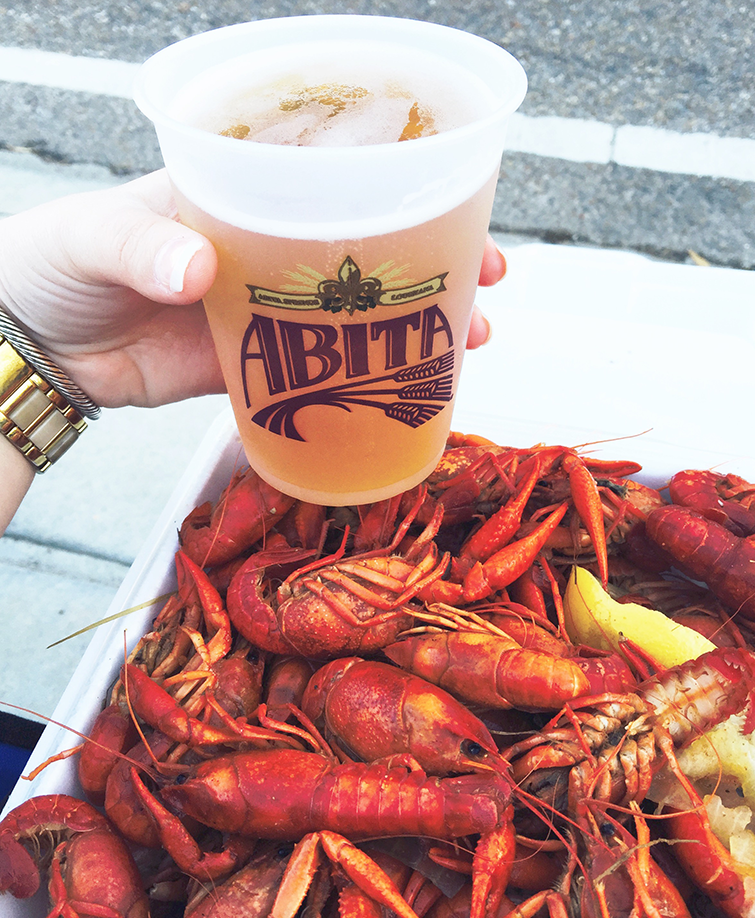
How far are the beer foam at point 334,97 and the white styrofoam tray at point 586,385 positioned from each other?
1.68ft

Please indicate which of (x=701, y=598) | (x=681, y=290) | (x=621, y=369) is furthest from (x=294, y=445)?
(x=681, y=290)

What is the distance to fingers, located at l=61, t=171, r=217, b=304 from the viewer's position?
0.56 metres

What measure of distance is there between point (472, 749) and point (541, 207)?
60.2 inches

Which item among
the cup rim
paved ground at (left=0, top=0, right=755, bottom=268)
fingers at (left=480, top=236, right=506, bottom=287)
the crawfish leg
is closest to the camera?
the cup rim

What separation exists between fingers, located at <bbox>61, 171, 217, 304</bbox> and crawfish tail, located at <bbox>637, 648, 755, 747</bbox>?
1.92 ft

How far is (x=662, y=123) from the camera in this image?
1815mm

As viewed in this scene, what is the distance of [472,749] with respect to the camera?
741 mm

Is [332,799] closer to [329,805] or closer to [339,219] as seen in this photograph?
[329,805]

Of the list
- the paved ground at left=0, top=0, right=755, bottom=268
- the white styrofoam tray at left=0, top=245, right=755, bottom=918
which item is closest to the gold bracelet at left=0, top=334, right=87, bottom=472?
the white styrofoam tray at left=0, top=245, right=755, bottom=918

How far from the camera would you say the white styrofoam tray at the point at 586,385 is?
90 cm

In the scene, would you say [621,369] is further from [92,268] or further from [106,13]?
[106,13]

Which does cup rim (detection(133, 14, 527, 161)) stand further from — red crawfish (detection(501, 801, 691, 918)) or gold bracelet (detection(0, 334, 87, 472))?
red crawfish (detection(501, 801, 691, 918))

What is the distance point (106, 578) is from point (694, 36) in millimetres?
1749

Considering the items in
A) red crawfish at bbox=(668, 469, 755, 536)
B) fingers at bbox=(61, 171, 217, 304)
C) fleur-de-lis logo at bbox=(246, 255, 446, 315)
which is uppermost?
fleur-de-lis logo at bbox=(246, 255, 446, 315)
